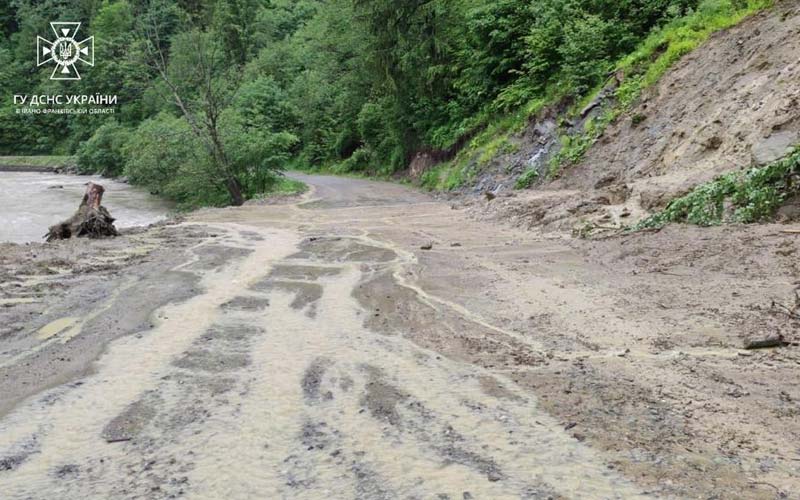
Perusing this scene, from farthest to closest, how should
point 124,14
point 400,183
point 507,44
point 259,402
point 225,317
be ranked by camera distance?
point 124,14 < point 400,183 < point 507,44 < point 225,317 < point 259,402

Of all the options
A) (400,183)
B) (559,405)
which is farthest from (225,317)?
(400,183)

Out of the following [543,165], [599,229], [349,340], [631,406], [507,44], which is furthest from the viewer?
[507,44]

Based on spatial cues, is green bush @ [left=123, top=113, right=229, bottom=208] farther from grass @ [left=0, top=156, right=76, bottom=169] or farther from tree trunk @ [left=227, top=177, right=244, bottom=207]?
grass @ [left=0, top=156, right=76, bottom=169]

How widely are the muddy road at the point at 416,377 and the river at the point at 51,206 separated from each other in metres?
11.7

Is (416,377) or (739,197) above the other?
(739,197)

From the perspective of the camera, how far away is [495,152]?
18922 mm

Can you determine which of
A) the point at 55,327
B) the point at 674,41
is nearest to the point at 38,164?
the point at 674,41

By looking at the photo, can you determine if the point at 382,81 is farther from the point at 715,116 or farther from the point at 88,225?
the point at 715,116

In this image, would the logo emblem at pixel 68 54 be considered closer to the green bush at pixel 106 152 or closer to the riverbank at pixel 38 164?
the riverbank at pixel 38 164

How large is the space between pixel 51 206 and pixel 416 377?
83.9ft

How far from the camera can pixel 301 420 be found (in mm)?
4004

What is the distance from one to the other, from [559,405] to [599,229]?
19.7 ft

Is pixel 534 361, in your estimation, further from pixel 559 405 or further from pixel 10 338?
pixel 10 338

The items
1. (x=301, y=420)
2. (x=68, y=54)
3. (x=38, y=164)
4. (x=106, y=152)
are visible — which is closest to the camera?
(x=301, y=420)
